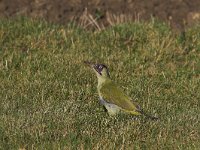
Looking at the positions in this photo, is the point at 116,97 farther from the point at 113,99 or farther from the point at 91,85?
the point at 91,85

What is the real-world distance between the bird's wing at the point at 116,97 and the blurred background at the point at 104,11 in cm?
398

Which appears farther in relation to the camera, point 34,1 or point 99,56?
point 34,1

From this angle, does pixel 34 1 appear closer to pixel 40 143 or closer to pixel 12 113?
pixel 12 113

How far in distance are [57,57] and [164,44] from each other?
1840 millimetres

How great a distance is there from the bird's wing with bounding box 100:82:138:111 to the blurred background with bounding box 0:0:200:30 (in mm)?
3976

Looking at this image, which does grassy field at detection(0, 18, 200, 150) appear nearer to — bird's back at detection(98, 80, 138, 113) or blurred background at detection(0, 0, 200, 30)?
bird's back at detection(98, 80, 138, 113)

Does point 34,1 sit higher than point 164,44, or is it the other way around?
point 34,1

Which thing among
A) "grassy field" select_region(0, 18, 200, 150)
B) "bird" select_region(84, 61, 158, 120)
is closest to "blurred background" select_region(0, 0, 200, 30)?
"grassy field" select_region(0, 18, 200, 150)

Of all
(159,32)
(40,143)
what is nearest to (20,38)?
(159,32)

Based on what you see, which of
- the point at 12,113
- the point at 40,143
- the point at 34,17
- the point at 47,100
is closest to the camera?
the point at 40,143

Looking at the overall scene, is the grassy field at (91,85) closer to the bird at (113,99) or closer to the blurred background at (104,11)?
the bird at (113,99)

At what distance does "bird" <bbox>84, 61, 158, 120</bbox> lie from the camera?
9039mm

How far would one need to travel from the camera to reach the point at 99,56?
12.0 m

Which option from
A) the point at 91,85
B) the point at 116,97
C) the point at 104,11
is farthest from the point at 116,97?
the point at 104,11
